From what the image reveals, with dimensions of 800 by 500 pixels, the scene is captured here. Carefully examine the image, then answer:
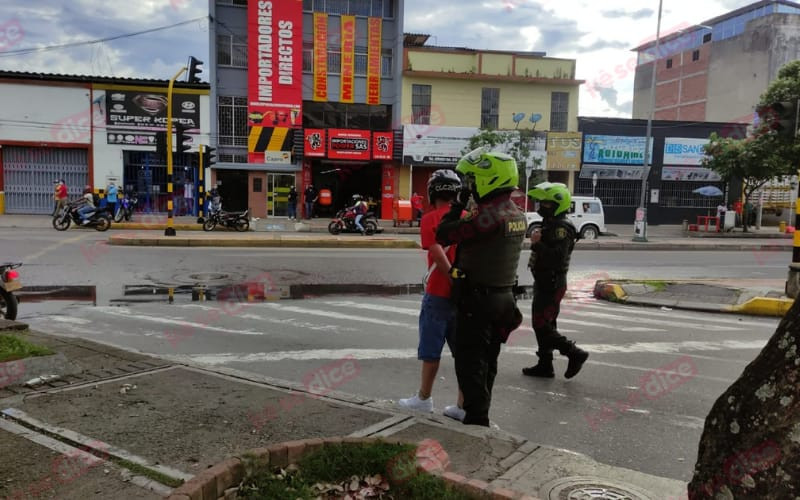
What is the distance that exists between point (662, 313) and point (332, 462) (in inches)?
320

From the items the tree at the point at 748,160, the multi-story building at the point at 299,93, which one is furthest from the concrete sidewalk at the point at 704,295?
the multi-story building at the point at 299,93

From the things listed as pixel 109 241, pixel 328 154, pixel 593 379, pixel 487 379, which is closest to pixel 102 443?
pixel 487 379

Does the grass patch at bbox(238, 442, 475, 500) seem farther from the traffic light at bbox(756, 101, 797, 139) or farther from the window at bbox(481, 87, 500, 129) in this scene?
the window at bbox(481, 87, 500, 129)

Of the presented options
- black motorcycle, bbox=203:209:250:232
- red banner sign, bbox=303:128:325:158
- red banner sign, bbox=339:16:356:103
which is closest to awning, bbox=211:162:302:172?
red banner sign, bbox=303:128:325:158

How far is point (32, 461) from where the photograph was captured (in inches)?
130

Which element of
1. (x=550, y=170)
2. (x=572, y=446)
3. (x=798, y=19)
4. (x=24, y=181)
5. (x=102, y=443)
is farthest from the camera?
(x=798, y=19)

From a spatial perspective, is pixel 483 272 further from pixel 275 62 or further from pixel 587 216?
pixel 275 62

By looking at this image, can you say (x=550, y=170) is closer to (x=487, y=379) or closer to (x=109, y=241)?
(x=109, y=241)

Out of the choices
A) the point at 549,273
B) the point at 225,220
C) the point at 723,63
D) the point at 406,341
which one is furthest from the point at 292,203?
the point at 723,63

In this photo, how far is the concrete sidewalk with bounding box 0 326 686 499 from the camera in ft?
10.3

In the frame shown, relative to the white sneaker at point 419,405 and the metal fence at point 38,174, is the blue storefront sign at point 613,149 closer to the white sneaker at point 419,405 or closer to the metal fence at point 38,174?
the metal fence at point 38,174

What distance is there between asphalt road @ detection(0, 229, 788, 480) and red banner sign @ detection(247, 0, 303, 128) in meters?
17.6

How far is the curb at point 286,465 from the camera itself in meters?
2.82

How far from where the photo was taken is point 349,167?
32.8 m
